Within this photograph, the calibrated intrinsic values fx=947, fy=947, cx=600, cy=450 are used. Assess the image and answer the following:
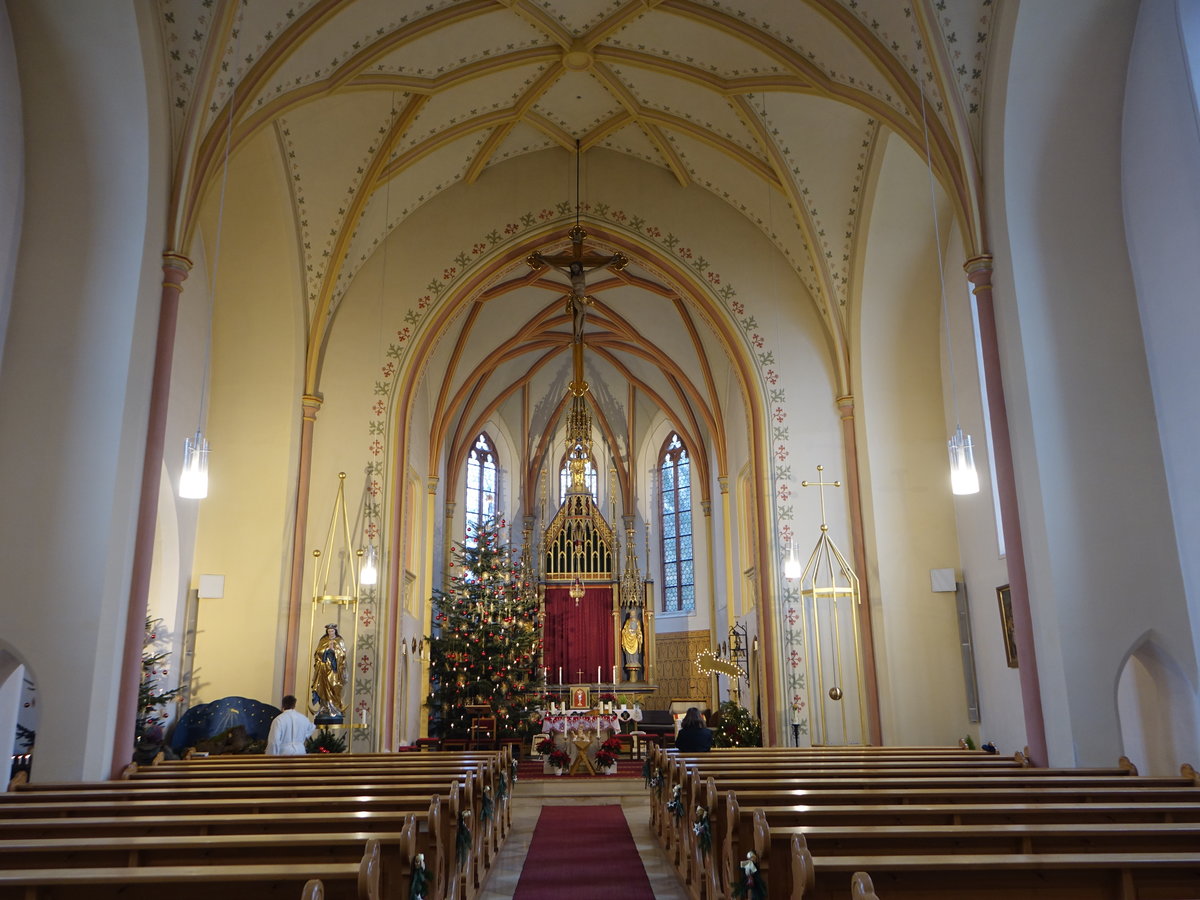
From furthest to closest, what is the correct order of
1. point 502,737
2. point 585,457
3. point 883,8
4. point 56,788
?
point 502,737 → point 585,457 → point 883,8 → point 56,788

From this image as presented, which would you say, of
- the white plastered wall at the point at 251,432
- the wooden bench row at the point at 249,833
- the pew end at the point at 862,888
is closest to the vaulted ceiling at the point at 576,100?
the white plastered wall at the point at 251,432

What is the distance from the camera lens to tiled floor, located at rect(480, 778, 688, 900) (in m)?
6.70

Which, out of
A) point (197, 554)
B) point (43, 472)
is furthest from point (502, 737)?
point (43, 472)

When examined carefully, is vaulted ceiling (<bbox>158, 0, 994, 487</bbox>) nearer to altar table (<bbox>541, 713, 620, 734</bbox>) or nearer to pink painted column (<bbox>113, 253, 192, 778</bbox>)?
pink painted column (<bbox>113, 253, 192, 778</bbox>)

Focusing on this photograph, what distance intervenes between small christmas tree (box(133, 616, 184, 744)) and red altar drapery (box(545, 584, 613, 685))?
12952 millimetres

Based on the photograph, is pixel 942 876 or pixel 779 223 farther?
pixel 779 223

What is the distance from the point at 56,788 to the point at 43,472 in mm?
2608

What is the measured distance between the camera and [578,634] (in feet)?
77.1

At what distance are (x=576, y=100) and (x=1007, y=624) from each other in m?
8.88

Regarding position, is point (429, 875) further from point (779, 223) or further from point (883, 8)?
point (779, 223)

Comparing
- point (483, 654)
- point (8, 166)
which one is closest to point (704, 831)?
point (8, 166)

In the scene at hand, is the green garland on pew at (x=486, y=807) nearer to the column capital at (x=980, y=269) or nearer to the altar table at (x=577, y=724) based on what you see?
the column capital at (x=980, y=269)

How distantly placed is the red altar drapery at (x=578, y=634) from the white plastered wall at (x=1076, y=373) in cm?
1623

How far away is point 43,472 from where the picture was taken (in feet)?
24.3
